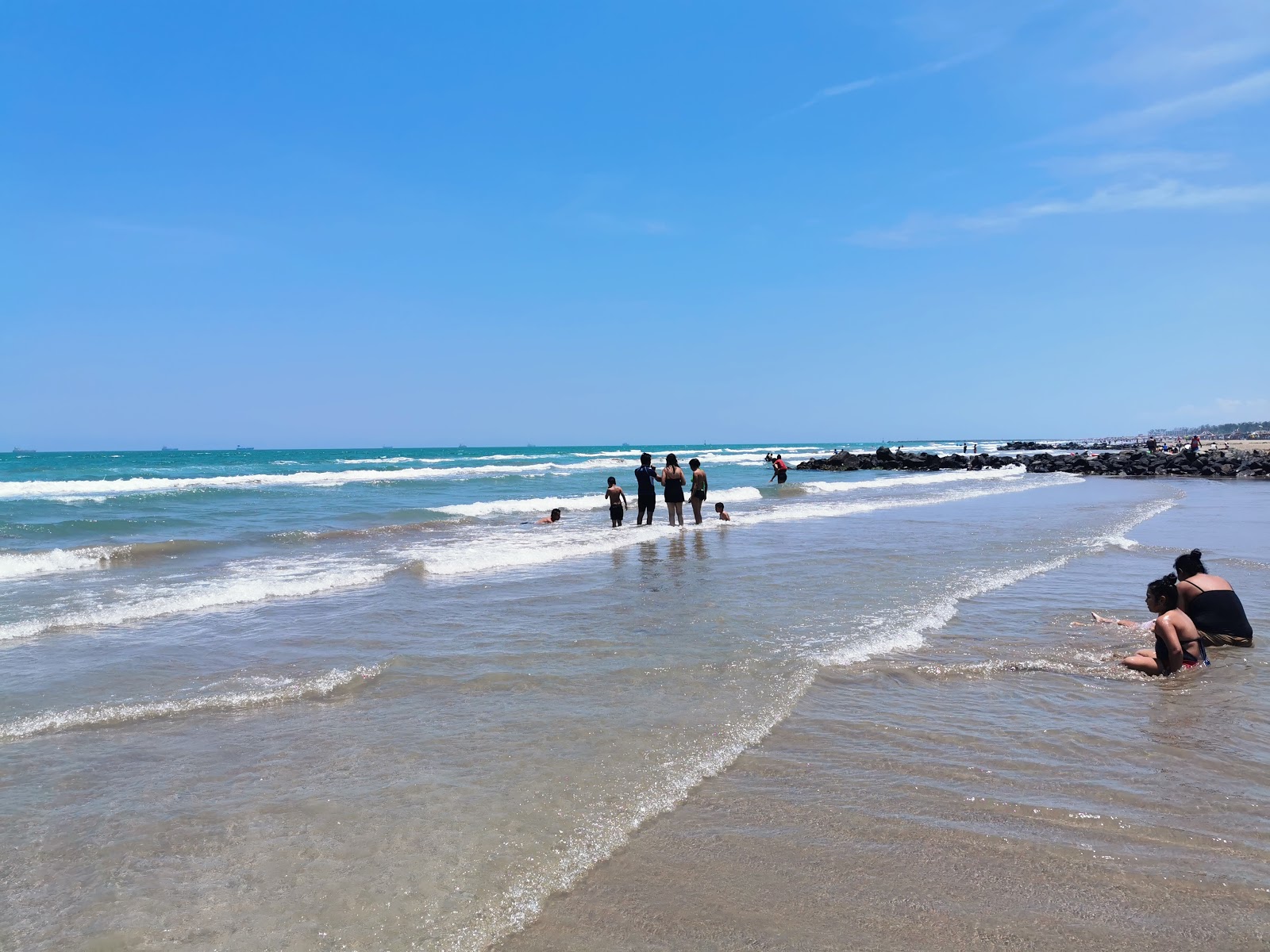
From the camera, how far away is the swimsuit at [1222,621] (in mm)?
7016

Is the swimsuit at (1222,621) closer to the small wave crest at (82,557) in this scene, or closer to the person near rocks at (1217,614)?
the person near rocks at (1217,614)

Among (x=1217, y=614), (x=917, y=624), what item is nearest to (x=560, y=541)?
(x=917, y=624)

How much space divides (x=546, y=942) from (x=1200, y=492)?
34418mm

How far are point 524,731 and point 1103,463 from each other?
53.8 meters

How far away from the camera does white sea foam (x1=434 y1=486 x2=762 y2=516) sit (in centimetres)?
2427

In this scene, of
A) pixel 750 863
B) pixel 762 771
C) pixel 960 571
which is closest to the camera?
pixel 750 863

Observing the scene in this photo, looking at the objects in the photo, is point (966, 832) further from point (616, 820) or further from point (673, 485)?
point (673, 485)

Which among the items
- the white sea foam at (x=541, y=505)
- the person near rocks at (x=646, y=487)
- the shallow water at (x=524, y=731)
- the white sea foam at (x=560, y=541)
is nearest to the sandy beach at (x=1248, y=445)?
the white sea foam at (x=541, y=505)

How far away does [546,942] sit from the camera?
2855mm

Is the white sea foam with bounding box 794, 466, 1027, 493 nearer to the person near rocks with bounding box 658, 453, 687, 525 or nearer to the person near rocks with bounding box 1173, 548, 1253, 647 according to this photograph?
the person near rocks with bounding box 658, 453, 687, 525

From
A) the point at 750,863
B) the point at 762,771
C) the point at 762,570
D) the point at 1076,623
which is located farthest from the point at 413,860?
the point at 762,570

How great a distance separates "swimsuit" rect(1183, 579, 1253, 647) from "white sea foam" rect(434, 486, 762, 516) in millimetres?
18485

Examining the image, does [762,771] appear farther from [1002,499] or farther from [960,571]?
[1002,499]

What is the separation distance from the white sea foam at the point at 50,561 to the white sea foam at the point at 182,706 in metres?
9.04
